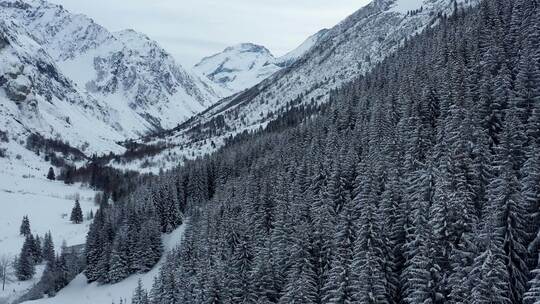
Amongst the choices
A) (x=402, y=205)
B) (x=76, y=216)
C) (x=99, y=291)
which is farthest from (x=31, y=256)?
(x=402, y=205)

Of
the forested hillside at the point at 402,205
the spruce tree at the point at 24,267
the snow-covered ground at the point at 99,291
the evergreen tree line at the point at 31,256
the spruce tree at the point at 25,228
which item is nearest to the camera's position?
the forested hillside at the point at 402,205

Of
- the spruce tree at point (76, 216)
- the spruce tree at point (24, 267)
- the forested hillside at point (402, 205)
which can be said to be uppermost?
the forested hillside at point (402, 205)

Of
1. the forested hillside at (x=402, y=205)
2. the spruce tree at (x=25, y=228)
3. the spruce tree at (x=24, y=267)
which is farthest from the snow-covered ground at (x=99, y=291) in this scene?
the spruce tree at (x=25, y=228)

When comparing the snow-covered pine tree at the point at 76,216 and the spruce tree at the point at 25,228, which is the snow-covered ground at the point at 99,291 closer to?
the spruce tree at the point at 25,228

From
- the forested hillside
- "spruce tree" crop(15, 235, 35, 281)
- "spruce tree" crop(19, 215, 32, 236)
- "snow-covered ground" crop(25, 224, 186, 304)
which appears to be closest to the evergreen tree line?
"spruce tree" crop(15, 235, 35, 281)

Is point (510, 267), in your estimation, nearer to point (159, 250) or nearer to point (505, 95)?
point (505, 95)

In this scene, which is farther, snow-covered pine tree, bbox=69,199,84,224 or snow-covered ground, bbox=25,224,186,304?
snow-covered pine tree, bbox=69,199,84,224

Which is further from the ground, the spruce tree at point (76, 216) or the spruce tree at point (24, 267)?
the spruce tree at point (76, 216)

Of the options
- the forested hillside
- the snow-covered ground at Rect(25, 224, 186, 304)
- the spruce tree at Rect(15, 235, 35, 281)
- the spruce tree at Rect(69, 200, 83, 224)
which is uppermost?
the forested hillside

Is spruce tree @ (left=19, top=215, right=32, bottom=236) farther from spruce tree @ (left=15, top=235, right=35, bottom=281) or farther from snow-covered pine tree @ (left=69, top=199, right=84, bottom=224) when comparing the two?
spruce tree @ (left=15, top=235, right=35, bottom=281)
